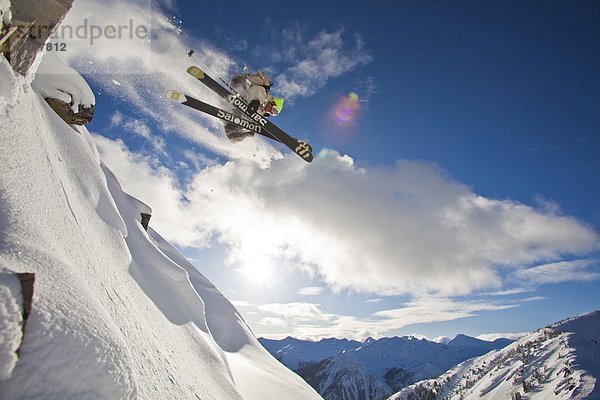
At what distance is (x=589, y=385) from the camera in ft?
156

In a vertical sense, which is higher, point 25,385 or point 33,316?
point 33,316

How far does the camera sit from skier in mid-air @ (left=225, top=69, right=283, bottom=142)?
12.8m

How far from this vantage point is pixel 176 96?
12992 mm

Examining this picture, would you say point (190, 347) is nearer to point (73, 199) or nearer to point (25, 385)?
point (73, 199)

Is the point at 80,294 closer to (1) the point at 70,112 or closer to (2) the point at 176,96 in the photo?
(1) the point at 70,112

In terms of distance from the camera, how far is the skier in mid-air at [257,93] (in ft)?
42.0

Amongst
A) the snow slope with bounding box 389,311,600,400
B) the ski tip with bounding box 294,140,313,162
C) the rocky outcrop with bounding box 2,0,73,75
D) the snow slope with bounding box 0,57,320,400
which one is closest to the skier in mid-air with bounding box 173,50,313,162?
the ski tip with bounding box 294,140,313,162

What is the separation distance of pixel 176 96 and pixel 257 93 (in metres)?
3.39

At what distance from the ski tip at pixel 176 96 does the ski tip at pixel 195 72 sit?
960mm

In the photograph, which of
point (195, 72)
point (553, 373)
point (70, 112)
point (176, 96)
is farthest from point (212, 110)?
point (553, 373)

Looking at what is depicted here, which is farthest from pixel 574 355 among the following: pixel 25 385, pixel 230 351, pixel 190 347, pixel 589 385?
pixel 25 385

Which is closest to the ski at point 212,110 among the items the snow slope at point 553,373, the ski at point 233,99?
the ski at point 233,99

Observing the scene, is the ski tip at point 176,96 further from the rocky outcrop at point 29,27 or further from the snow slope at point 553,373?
the snow slope at point 553,373

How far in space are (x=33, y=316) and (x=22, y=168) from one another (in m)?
2.70
